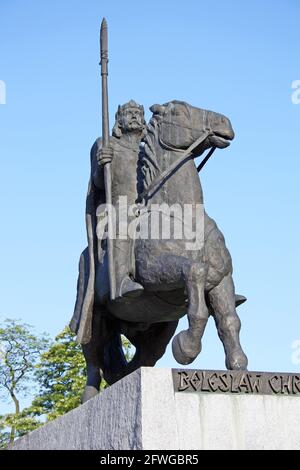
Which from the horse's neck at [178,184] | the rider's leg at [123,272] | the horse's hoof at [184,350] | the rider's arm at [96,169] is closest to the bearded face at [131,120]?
the rider's arm at [96,169]

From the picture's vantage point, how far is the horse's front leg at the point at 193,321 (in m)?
7.59

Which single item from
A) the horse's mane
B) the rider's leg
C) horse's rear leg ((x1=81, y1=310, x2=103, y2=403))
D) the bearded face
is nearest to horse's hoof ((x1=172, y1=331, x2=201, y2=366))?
the rider's leg

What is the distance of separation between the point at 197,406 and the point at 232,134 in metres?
2.76

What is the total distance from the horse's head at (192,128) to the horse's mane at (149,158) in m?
0.09

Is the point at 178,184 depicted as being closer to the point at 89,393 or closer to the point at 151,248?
the point at 151,248

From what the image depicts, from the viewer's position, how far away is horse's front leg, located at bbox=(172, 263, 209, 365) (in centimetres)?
759

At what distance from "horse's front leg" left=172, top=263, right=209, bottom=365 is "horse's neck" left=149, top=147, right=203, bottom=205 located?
2.83ft

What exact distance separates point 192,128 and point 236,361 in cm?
218

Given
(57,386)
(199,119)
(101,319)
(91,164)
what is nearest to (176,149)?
(199,119)

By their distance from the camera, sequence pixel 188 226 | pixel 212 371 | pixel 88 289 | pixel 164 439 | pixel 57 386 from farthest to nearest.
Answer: pixel 57 386 → pixel 88 289 → pixel 188 226 → pixel 212 371 → pixel 164 439

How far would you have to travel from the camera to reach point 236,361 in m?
7.86

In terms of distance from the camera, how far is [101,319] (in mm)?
9438

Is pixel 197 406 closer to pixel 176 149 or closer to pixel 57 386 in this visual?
pixel 176 149

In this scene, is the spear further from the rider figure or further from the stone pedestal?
the stone pedestal
